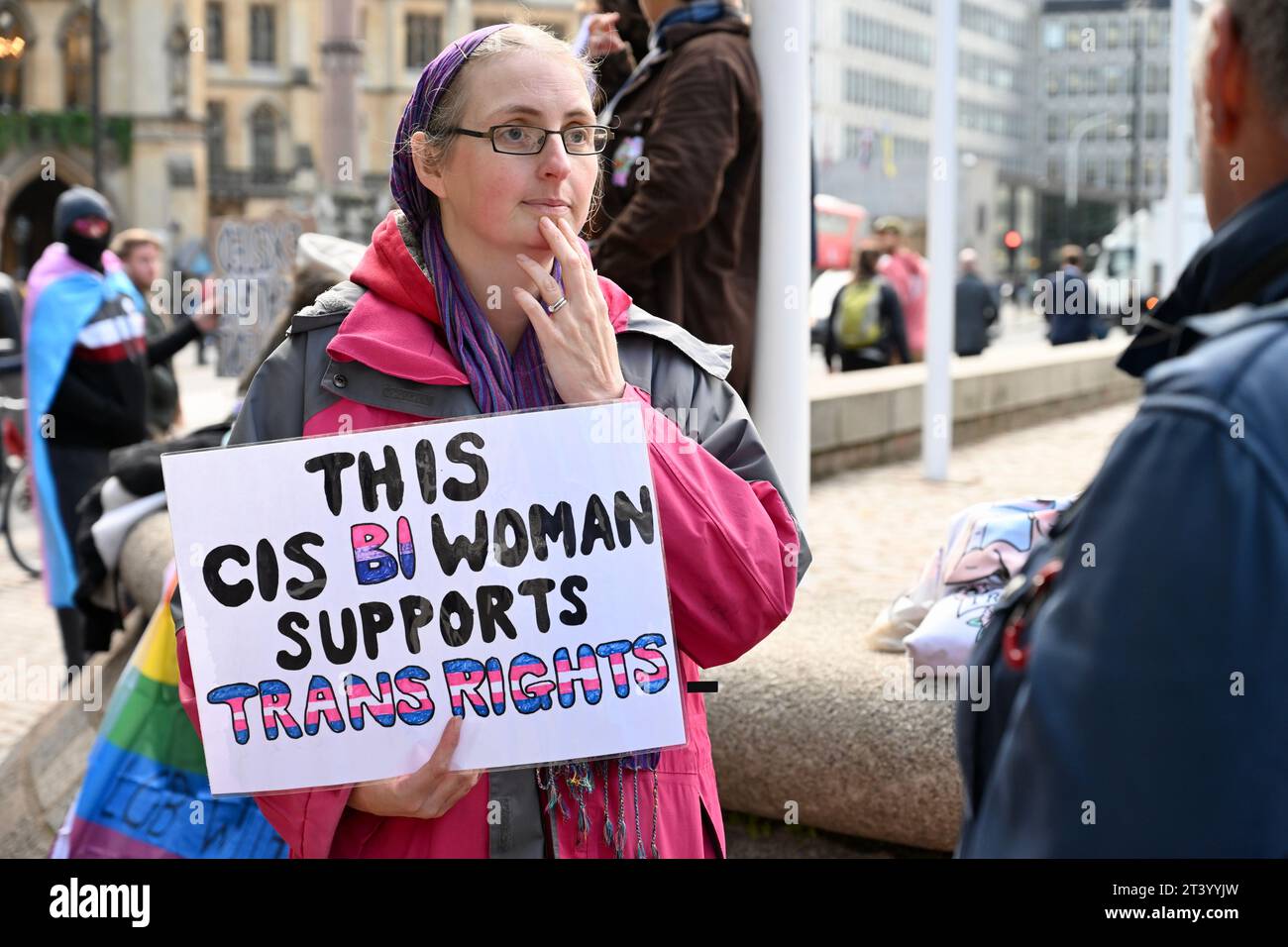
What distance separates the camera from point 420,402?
2424 mm

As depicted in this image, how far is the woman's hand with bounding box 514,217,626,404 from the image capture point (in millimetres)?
2379

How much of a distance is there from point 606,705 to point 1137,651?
1117 mm

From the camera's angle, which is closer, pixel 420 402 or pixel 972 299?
pixel 420 402

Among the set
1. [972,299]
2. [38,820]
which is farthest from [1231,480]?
[972,299]

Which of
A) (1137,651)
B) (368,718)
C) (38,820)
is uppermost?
(1137,651)

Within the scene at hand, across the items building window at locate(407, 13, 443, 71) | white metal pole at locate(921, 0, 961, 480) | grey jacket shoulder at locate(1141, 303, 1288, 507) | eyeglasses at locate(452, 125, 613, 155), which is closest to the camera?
grey jacket shoulder at locate(1141, 303, 1288, 507)

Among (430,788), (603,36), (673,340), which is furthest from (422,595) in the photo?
(603,36)

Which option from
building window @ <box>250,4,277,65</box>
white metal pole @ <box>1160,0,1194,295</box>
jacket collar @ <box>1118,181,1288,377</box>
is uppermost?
building window @ <box>250,4,277,65</box>

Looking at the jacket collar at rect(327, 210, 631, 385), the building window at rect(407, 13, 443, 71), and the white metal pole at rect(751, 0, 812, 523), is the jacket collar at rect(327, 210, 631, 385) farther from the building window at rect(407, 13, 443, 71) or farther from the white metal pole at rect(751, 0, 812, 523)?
the building window at rect(407, 13, 443, 71)

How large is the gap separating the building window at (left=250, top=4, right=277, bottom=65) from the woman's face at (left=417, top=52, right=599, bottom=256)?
84.1m

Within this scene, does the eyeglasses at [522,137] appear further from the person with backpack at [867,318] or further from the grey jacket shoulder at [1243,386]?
the person with backpack at [867,318]

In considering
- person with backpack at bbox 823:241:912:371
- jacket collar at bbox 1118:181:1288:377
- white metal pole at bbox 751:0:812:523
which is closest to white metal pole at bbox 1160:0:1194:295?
person with backpack at bbox 823:241:912:371

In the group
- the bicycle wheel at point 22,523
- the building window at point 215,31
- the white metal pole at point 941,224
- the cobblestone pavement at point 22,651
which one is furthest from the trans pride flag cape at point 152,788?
the building window at point 215,31

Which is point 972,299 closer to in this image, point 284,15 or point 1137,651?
point 1137,651
